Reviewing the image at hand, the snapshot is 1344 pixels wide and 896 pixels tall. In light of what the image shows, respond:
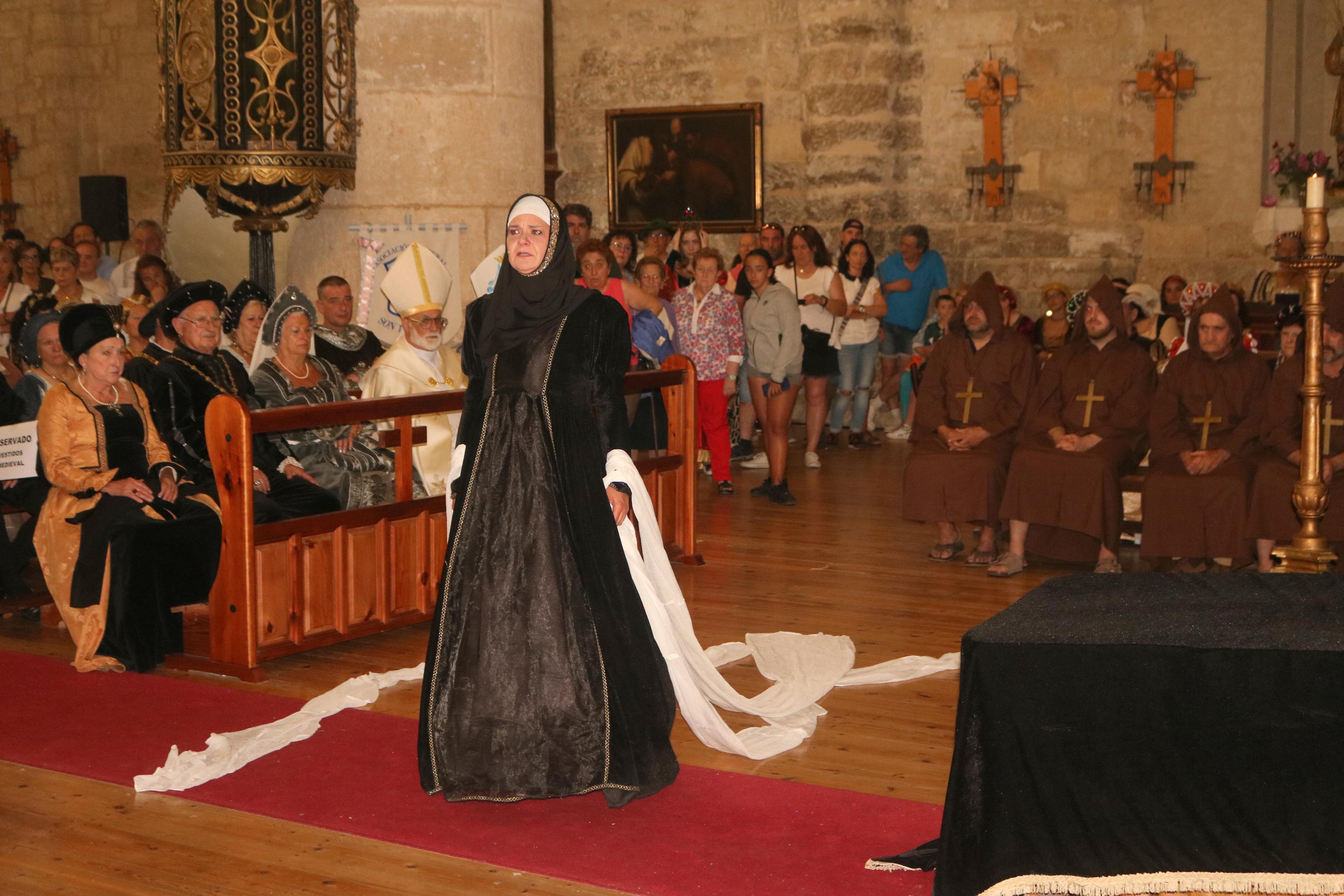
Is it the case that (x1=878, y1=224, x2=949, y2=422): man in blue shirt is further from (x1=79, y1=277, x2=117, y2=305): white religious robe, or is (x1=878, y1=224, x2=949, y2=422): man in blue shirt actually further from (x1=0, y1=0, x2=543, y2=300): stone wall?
(x1=79, y1=277, x2=117, y2=305): white religious robe

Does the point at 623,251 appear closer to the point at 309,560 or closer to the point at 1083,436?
the point at 1083,436

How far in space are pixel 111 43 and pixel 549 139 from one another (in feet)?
16.1

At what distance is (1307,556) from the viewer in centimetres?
448

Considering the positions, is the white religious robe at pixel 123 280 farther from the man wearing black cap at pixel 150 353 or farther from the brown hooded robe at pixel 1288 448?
the brown hooded robe at pixel 1288 448

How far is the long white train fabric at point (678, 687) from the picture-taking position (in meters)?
4.17

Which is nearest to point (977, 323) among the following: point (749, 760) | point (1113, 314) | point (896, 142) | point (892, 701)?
point (1113, 314)

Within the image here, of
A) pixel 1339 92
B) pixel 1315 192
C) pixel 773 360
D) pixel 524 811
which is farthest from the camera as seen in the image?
pixel 1339 92

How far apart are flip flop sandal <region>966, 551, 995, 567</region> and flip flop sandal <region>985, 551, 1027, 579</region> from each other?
0.40 ft

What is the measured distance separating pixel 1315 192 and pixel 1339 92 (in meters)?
7.49

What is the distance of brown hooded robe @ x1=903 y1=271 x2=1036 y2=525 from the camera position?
734 centimetres

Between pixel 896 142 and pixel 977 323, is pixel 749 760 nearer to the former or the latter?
pixel 977 323

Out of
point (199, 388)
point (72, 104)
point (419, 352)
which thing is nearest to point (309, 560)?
point (199, 388)

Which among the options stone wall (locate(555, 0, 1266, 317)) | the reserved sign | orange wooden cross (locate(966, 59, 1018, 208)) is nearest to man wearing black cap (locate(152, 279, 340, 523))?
the reserved sign

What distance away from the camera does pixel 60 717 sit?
4.85 metres
